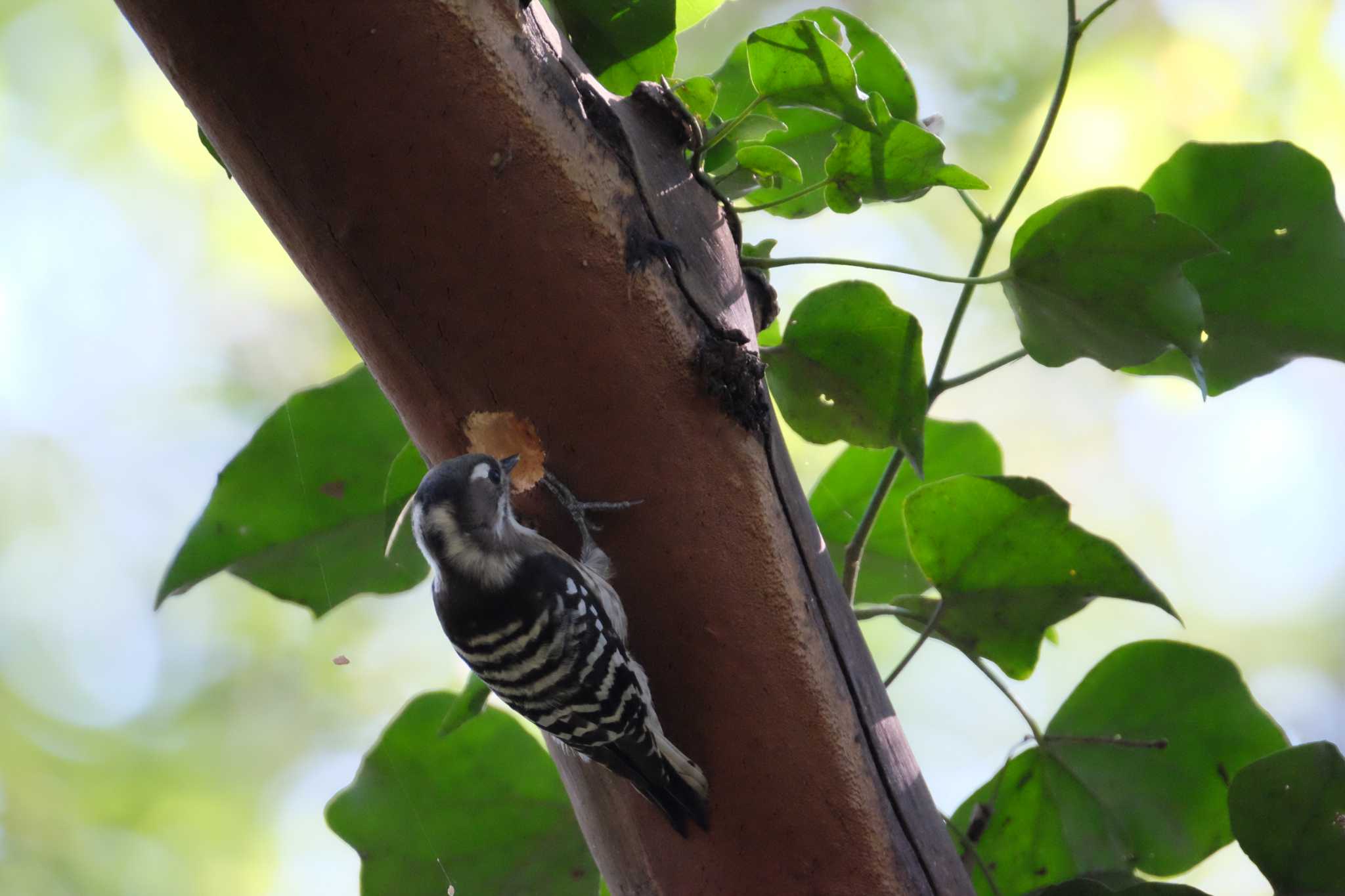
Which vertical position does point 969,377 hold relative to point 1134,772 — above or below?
above

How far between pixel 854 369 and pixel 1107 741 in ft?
1.76

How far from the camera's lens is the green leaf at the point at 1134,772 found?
4.01 ft

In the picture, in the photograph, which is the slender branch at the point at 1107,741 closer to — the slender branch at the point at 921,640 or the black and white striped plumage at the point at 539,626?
the slender branch at the point at 921,640

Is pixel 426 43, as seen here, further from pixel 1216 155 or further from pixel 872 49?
pixel 1216 155

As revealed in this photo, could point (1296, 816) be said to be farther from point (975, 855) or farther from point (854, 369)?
point (854, 369)

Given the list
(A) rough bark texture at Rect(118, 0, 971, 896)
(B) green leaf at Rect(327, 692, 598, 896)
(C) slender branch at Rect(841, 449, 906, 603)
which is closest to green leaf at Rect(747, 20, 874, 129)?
(A) rough bark texture at Rect(118, 0, 971, 896)

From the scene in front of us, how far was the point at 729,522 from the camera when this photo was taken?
3.31 feet

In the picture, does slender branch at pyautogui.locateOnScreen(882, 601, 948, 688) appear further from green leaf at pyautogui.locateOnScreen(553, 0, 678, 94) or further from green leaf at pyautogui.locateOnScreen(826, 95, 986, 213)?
green leaf at pyautogui.locateOnScreen(553, 0, 678, 94)

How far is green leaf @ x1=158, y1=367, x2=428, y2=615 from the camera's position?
1259 millimetres

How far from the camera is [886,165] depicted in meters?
1.12

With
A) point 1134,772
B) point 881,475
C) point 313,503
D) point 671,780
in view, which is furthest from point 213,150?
point 1134,772

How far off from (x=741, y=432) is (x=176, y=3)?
63cm

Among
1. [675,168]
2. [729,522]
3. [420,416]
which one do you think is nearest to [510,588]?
[420,416]

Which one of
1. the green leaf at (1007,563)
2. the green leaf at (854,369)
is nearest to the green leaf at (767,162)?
the green leaf at (854,369)
